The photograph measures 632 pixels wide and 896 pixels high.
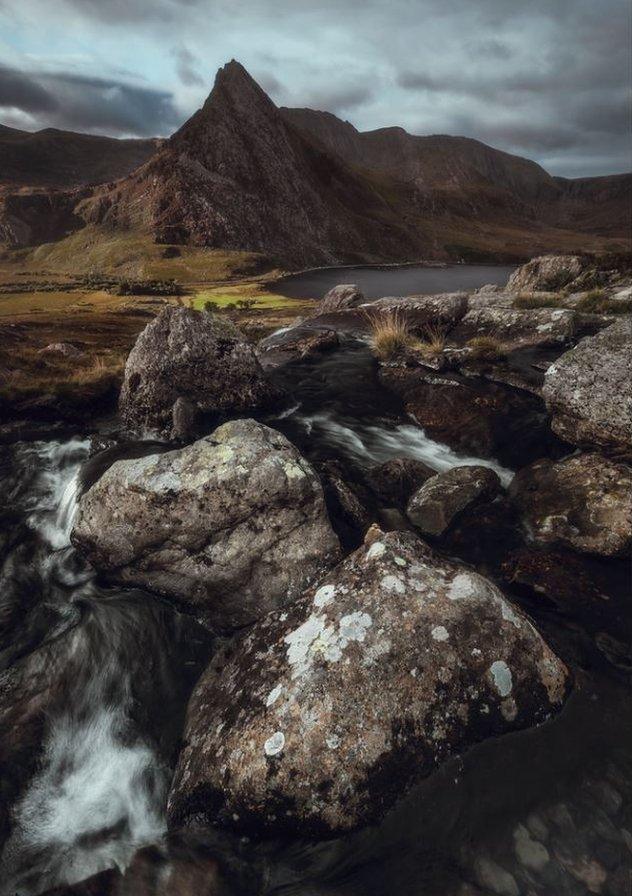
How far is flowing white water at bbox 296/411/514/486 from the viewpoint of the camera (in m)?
13.0

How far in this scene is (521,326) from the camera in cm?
1950

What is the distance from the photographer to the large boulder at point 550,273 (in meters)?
32.2

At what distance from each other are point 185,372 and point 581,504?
10.8m

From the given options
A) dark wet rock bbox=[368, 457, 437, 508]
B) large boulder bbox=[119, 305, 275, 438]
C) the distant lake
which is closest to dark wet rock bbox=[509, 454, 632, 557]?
dark wet rock bbox=[368, 457, 437, 508]

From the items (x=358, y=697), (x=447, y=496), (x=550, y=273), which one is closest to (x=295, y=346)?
(x=447, y=496)

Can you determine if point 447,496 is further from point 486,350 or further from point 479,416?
point 486,350

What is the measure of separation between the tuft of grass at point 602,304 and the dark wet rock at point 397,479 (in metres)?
16.0

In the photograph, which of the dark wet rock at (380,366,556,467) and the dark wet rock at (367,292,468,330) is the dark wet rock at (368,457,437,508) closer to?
the dark wet rock at (380,366,556,467)

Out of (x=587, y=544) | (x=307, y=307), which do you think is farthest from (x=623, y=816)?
(x=307, y=307)

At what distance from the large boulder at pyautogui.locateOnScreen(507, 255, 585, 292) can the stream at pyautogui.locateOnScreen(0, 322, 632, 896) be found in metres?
29.6

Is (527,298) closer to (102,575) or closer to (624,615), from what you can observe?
(624,615)

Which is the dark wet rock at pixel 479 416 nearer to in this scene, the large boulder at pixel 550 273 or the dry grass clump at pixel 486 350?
the dry grass clump at pixel 486 350

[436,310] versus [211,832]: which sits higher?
[436,310]

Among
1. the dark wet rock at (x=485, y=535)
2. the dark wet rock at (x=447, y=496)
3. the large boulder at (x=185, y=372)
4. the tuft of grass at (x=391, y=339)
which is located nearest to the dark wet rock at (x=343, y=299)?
the tuft of grass at (x=391, y=339)
